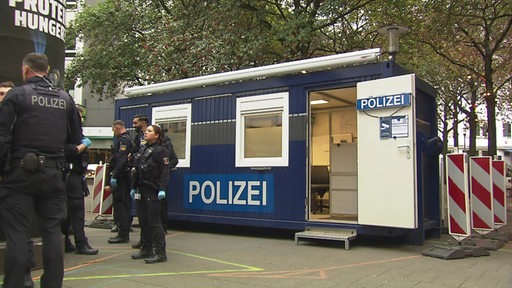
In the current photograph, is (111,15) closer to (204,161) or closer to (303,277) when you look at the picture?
(204,161)

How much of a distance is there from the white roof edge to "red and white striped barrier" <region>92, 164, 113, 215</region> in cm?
224

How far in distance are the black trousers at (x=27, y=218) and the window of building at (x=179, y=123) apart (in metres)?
5.43

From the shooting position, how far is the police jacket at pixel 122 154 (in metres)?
7.63

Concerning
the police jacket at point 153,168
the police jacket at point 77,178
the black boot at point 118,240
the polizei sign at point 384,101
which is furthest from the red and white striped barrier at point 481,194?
the police jacket at point 77,178

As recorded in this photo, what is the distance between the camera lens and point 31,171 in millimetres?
3871

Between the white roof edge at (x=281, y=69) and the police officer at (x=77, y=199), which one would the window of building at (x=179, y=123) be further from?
the police officer at (x=77, y=199)

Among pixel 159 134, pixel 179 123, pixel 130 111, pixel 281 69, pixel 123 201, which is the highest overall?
pixel 281 69

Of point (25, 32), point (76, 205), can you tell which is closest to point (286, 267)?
point (76, 205)

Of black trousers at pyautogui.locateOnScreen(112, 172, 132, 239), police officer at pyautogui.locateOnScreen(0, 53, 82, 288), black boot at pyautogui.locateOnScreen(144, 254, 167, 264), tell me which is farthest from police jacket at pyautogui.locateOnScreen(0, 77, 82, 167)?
black trousers at pyautogui.locateOnScreen(112, 172, 132, 239)

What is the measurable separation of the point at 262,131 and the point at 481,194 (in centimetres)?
375

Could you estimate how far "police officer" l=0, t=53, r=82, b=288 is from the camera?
151 inches

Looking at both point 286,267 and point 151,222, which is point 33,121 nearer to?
point 151,222

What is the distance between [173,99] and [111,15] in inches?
321

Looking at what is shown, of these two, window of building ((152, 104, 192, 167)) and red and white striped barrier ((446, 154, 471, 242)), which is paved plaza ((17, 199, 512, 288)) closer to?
red and white striped barrier ((446, 154, 471, 242))
